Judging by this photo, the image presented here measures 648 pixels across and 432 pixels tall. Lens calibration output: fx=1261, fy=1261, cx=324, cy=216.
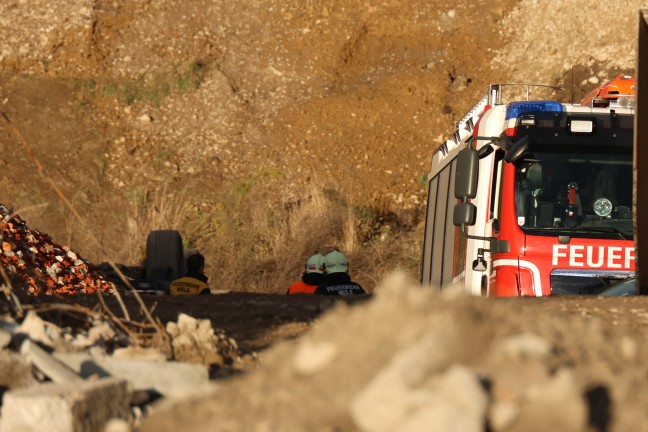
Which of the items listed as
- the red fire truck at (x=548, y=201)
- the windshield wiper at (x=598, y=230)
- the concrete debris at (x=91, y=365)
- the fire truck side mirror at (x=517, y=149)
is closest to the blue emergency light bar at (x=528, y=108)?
the red fire truck at (x=548, y=201)

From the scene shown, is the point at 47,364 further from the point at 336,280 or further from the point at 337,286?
the point at 336,280

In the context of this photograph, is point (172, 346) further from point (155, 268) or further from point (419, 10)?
point (419, 10)

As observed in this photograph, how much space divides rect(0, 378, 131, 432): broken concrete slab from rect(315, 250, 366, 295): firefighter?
7436 millimetres

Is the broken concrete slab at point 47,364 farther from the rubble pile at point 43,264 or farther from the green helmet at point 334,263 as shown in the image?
the green helmet at point 334,263

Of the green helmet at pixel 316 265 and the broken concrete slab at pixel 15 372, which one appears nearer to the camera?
the broken concrete slab at pixel 15 372

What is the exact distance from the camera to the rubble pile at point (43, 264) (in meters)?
13.6

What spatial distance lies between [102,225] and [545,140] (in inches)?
562

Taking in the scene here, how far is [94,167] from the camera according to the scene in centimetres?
2625

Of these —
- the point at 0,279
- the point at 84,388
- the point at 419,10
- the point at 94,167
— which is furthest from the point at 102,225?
the point at 84,388

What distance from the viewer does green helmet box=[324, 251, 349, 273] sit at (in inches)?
521

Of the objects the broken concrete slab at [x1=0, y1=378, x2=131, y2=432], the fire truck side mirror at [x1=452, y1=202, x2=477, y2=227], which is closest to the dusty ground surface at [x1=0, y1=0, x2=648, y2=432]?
the fire truck side mirror at [x1=452, y1=202, x2=477, y2=227]

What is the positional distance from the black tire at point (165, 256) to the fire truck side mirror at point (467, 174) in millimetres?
7922

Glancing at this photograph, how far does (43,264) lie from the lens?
14539mm

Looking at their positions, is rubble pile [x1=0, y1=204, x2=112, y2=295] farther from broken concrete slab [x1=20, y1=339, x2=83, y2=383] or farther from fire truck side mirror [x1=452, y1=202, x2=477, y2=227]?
broken concrete slab [x1=20, y1=339, x2=83, y2=383]
